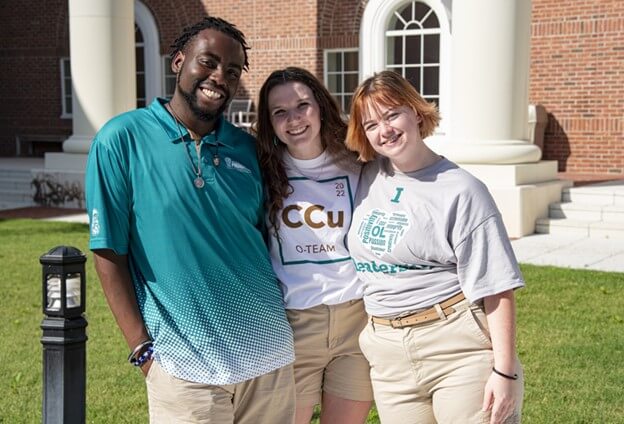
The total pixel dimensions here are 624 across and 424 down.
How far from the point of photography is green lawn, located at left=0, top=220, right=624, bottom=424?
476 centimetres

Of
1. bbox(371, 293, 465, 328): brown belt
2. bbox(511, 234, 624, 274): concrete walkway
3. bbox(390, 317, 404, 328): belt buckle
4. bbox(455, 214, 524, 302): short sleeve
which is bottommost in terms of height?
bbox(511, 234, 624, 274): concrete walkway

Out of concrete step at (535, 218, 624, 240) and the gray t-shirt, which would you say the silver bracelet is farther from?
concrete step at (535, 218, 624, 240)

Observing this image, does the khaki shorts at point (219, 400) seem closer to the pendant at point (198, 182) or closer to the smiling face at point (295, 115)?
the pendant at point (198, 182)

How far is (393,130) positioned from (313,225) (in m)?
0.43

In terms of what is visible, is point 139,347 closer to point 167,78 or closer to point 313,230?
point 313,230

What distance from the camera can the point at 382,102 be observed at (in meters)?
2.79

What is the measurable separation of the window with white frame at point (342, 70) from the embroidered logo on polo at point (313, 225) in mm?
14728

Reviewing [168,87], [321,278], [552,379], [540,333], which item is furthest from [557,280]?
[168,87]

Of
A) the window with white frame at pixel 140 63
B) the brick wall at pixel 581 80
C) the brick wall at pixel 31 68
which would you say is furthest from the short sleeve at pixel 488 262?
the brick wall at pixel 31 68

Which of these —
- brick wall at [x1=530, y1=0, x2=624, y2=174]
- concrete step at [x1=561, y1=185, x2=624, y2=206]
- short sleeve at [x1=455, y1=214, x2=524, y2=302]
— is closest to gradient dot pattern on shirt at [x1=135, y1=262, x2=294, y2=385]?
short sleeve at [x1=455, y1=214, x2=524, y2=302]

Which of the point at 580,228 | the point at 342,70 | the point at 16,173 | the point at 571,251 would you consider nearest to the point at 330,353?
the point at 571,251

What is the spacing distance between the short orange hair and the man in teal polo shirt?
410mm

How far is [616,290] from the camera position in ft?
24.3

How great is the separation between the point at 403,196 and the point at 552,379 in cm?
281
